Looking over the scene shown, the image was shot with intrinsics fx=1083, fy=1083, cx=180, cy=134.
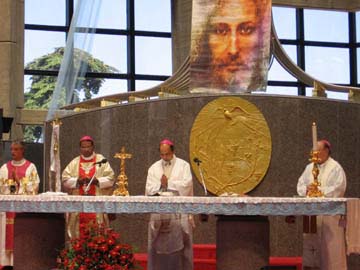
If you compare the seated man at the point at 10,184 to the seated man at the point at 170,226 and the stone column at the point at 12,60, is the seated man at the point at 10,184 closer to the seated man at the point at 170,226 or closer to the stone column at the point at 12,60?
the seated man at the point at 170,226

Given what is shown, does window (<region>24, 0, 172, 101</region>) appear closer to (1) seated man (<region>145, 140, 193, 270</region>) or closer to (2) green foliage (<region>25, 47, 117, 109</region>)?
(2) green foliage (<region>25, 47, 117, 109</region>)

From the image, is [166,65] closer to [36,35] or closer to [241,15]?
[36,35]

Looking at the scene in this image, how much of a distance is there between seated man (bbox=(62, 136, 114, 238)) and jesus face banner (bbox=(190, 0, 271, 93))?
282 centimetres

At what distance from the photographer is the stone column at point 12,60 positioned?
2147 cm

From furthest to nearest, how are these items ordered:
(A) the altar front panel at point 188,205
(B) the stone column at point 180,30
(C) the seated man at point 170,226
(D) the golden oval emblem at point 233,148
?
(B) the stone column at point 180,30
(D) the golden oval emblem at point 233,148
(C) the seated man at point 170,226
(A) the altar front panel at point 188,205

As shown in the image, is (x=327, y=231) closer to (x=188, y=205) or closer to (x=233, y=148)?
(x=188, y=205)

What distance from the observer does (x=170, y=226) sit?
1244 centimetres

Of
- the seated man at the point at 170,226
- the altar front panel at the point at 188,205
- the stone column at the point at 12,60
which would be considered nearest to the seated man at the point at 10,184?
the seated man at the point at 170,226

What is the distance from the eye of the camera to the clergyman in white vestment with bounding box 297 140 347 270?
12.5m

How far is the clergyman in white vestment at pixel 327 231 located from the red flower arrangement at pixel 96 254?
2.46 metres

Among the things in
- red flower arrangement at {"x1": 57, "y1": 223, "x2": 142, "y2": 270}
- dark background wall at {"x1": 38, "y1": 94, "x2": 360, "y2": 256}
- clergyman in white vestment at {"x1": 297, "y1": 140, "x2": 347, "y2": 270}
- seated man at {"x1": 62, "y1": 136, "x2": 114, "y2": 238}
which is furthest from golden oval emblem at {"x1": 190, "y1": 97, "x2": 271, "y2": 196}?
red flower arrangement at {"x1": 57, "y1": 223, "x2": 142, "y2": 270}

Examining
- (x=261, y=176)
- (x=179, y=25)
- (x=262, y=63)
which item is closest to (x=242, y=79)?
(x=262, y=63)

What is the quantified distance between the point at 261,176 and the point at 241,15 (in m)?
2.37

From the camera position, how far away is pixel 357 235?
36.8 ft
